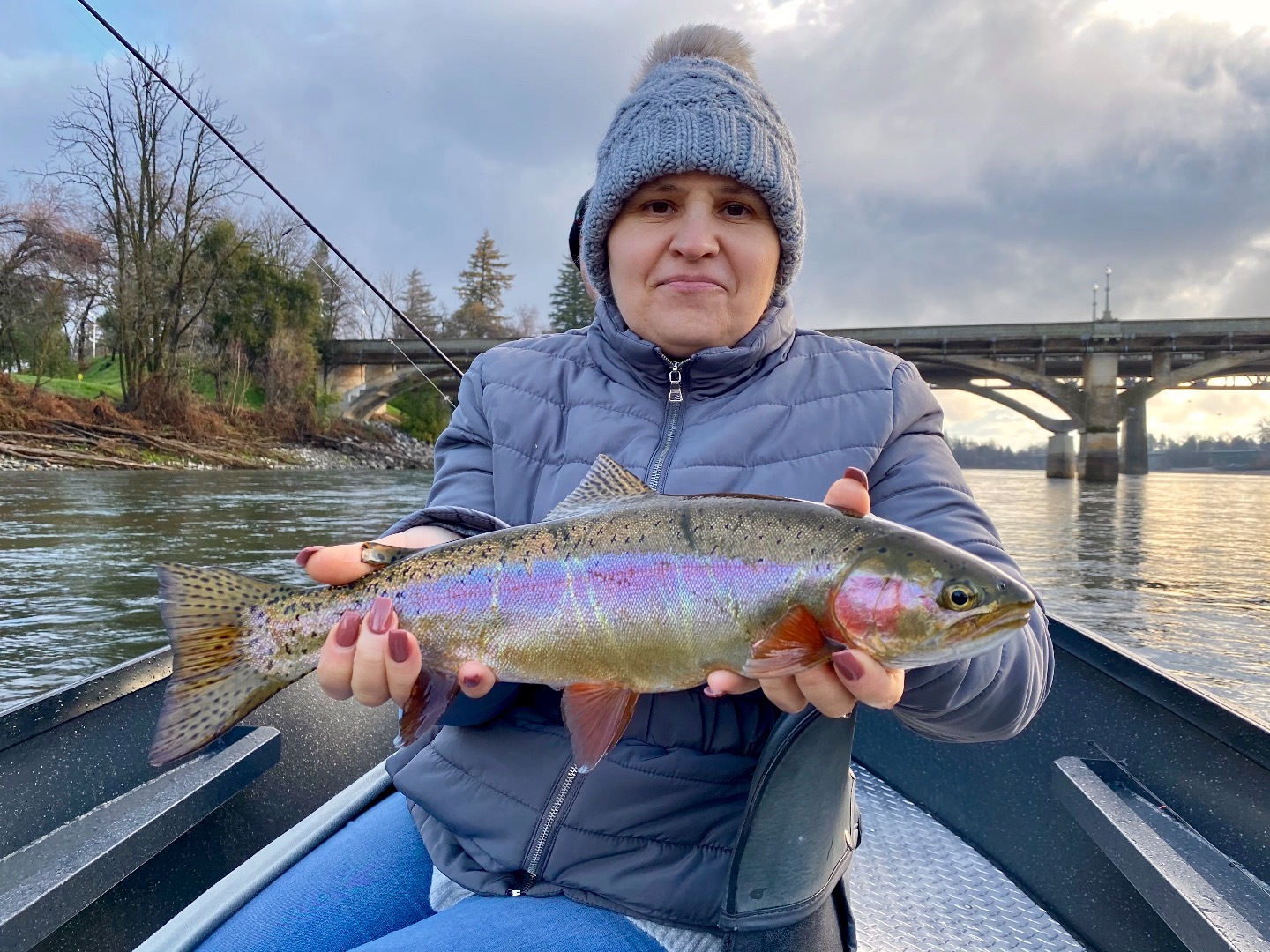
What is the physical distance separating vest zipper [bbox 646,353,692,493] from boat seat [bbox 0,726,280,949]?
1.86 meters

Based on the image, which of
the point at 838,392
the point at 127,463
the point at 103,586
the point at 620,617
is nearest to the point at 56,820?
the point at 620,617

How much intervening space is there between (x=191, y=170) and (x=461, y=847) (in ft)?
147

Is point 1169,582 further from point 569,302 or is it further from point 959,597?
point 569,302

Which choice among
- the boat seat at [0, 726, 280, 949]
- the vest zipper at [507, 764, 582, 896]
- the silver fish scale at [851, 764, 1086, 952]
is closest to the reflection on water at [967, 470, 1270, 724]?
the silver fish scale at [851, 764, 1086, 952]

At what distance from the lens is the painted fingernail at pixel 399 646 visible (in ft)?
6.51

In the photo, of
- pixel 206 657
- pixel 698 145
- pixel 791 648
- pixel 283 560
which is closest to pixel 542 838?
pixel 791 648

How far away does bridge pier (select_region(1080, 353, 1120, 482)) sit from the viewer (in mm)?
46750

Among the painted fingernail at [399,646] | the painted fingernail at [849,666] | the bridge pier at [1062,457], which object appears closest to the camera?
the painted fingernail at [849,666]

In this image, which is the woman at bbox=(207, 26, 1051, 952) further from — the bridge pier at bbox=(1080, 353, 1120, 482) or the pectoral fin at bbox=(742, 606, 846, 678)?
the bridge pier at bbox=(1080, 353, 1120, 482)

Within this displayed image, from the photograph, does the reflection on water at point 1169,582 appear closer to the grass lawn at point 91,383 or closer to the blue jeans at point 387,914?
the blue jeans at point 387,914

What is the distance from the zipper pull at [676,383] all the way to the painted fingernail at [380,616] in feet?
3.54

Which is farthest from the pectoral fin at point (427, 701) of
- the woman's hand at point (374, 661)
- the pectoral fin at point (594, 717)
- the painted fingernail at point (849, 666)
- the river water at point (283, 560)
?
the river water at point (283, 560)

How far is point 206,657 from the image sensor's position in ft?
7.05

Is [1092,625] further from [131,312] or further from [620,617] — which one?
[131,312]
